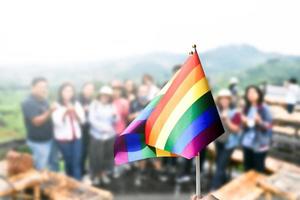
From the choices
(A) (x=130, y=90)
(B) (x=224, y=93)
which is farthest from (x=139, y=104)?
(B) (x=224, y=93)

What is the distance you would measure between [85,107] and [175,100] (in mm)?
2804

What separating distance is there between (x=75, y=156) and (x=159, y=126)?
113 inches

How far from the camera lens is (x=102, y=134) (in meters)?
4.55

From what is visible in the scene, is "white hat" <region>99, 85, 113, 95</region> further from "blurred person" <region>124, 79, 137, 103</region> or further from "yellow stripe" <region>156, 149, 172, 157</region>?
"yellow stripe" <region>156, 149, 172, 157</region>

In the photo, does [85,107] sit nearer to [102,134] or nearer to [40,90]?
[102,134]

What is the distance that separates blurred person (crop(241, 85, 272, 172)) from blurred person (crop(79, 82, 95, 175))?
4.97ft

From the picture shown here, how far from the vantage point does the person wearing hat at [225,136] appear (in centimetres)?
430

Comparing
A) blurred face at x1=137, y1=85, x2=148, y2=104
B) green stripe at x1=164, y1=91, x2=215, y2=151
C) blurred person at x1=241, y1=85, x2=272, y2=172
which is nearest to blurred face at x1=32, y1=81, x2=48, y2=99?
blurred face at x1=137, y1=85, x2=148, y2=104

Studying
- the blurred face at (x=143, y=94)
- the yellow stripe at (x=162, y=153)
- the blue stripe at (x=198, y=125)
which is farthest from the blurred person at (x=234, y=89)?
the blue stripe at (x=198, y=125)

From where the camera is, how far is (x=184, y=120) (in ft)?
5.58

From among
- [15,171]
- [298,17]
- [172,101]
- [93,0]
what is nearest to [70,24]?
[93,0]

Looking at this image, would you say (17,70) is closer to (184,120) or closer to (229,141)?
(229,141)

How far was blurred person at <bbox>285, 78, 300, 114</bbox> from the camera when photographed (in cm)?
473

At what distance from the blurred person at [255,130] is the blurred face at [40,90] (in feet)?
6.26
